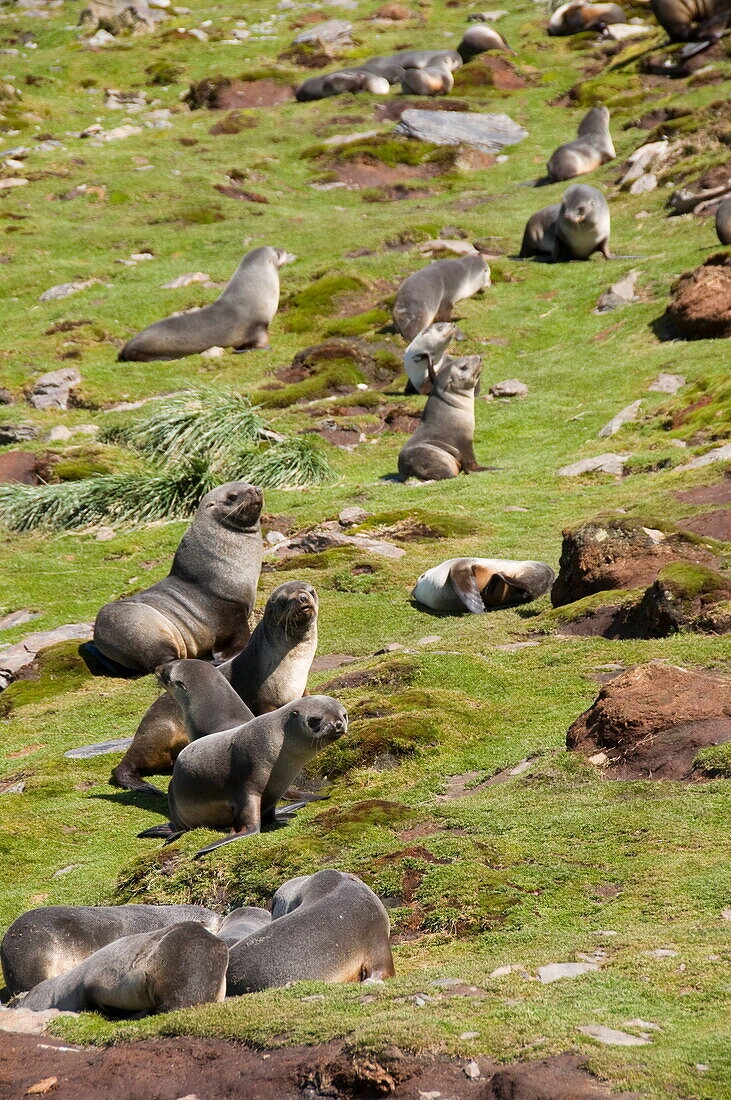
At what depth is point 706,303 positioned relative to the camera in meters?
21.5

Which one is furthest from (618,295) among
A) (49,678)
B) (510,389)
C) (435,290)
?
(49,678)

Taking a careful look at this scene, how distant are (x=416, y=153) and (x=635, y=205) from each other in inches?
338

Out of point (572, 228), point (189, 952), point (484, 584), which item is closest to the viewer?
point (189, 952)

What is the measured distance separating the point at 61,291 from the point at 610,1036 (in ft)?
87.7

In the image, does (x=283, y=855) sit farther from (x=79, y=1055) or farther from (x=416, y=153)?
(x=416, y=153)

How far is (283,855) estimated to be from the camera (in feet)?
23.4

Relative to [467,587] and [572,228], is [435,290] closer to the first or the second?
[572,228]

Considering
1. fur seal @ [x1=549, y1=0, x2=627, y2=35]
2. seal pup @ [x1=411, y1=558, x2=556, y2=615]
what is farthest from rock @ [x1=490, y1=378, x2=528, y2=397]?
fur seal @ [x1=549, y1=0, x2=627, y2=35]

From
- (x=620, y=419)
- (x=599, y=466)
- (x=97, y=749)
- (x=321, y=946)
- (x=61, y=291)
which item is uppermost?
(x=321, y=946)

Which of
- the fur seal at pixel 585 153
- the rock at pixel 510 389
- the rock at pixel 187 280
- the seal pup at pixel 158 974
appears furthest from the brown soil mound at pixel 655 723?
the fur seal at pixel 585 153

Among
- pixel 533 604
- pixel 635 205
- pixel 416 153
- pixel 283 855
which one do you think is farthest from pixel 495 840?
pixel 416 153

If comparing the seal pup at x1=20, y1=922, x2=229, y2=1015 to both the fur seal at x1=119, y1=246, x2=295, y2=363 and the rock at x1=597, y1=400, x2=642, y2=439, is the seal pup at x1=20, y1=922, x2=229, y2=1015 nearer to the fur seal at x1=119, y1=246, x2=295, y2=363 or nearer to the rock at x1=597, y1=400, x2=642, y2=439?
the rock at x1=597, y1=400, x2=642, y2=439

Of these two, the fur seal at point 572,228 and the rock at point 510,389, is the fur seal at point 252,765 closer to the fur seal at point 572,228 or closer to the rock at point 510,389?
the rock at point 510,389

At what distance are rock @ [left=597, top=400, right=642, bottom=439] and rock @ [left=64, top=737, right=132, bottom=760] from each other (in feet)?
36.6
